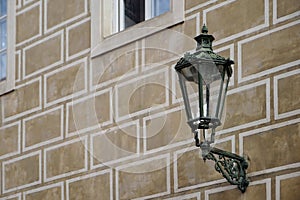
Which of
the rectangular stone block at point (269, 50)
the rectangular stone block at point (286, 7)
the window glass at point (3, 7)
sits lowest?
the rectangular stone block at point (269, 50)

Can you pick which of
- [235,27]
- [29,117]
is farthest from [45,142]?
[235,27]

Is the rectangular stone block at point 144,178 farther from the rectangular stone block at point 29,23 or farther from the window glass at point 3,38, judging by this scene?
the window glass at point 3,38

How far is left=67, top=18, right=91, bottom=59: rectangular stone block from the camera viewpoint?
Answer: 1041cm

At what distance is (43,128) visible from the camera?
35.0ft

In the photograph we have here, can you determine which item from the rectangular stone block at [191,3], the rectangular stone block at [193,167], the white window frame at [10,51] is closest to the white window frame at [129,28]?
the rectangular stone block at [191,3]

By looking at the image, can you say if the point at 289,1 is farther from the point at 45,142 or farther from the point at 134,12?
the point at 45,142

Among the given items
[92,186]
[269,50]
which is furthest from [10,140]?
[269,50]

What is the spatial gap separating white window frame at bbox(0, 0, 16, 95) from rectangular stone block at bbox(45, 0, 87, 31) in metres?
0.50

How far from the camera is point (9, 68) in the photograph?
11.3m

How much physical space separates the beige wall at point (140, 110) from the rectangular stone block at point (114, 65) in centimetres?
1

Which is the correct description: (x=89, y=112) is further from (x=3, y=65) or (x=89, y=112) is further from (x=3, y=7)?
(x=3, y=7)

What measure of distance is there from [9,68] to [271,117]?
3.47 m

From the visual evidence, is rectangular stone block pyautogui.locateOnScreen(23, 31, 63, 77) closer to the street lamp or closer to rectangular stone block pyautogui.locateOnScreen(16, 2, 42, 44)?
rectangular stone block pyautogui.locateOnScreen(16, 2, 42, 44)

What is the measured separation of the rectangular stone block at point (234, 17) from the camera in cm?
888
